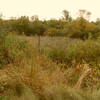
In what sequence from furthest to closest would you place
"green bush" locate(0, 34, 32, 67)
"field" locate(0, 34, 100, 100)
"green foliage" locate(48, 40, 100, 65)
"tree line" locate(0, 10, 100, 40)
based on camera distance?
"tree line" locate(0, 10, 100, 40)
"green foliage" locate(48, 40, 100, 65)
"green bush" locate(0, 34, 32, 67)
"field" locate(0, 34, 100, 100)

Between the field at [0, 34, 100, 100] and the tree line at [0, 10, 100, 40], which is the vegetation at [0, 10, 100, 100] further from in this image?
A: the tree line at [0, 10, 100, 40]

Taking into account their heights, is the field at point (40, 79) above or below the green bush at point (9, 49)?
below

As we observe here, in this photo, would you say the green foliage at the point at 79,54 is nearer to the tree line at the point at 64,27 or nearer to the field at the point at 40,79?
the field at the point at 40,79

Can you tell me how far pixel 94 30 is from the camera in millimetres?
16969

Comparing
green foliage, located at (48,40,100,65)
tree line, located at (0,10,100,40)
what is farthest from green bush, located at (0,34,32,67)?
tree line, located at (0,10,100,40)

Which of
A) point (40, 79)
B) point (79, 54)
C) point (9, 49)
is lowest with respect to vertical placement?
point (40, 79)

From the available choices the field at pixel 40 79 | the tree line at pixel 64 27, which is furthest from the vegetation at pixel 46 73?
the tree line at pixel 64 27

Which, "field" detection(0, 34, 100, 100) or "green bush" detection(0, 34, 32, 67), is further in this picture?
"green bush" detection(0, 34, 32, 67)

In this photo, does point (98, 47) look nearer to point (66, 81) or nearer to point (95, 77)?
point (95, 77)

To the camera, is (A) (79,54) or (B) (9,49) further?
(A) (79,54)

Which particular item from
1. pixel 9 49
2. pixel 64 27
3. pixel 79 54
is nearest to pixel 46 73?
pixel 9 49

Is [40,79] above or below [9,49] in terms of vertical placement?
below

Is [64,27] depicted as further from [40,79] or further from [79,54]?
[40,79]

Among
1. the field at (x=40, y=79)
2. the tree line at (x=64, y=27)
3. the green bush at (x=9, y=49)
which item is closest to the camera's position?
the field at (x=40, y=79)
